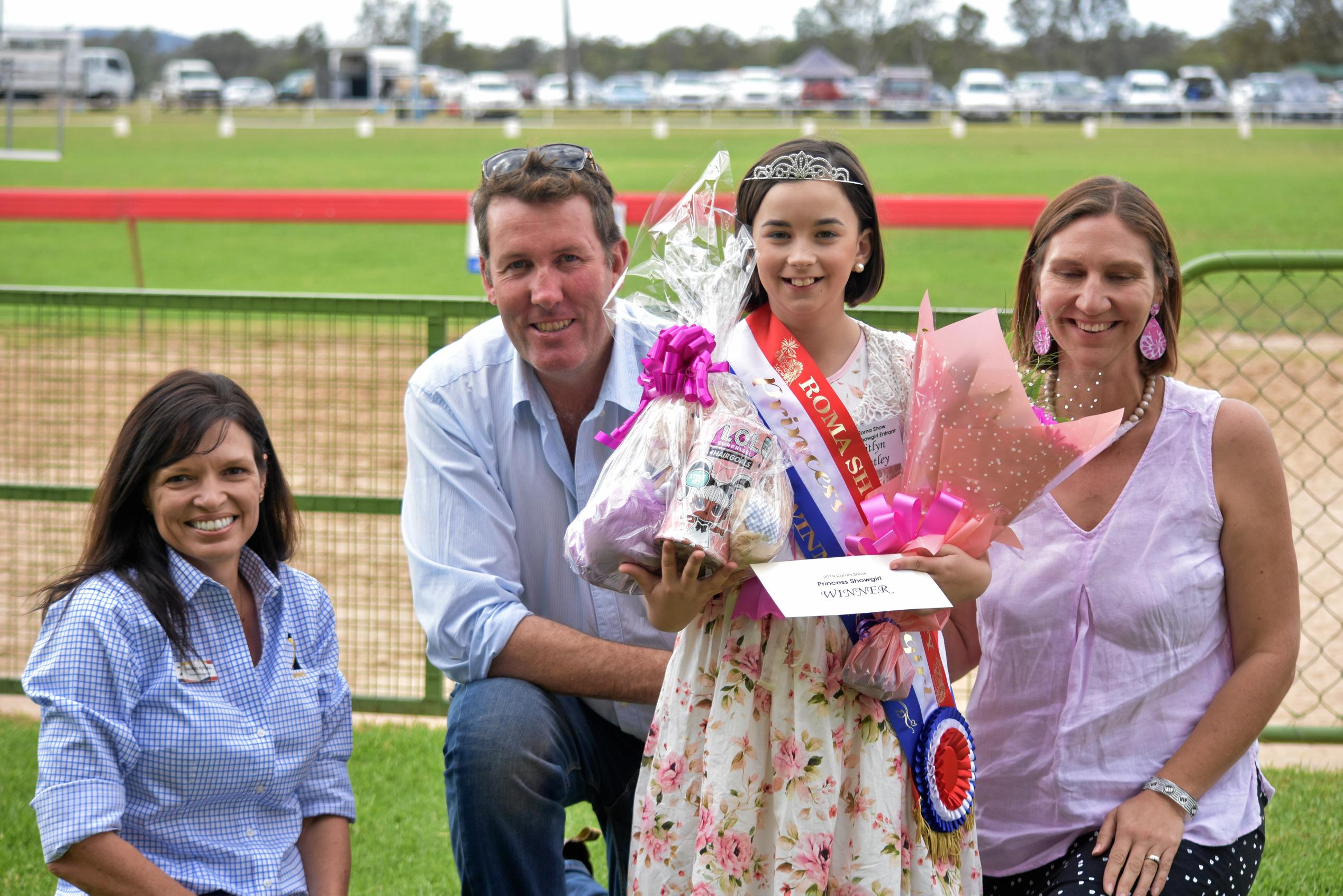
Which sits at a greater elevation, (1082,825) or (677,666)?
(677,666)

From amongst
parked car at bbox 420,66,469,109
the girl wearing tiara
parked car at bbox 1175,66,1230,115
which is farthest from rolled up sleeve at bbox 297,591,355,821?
parked car at bbox 420,66,469,109

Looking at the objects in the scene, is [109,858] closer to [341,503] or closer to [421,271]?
[341,503]

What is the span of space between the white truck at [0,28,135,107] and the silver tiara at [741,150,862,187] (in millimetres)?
17756

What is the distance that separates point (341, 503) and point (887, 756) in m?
2.63

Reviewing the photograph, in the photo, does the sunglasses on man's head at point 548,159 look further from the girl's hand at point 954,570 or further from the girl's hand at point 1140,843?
the girl's hand at point 1140,843

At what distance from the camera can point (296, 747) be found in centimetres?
247

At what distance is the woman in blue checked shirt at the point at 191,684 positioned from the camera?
86.9 inches

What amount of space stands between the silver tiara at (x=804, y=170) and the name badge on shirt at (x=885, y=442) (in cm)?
48

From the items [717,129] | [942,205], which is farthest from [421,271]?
[717,129]

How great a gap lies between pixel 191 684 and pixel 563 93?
6138 centimetres

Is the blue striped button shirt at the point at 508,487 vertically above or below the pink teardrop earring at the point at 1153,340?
below

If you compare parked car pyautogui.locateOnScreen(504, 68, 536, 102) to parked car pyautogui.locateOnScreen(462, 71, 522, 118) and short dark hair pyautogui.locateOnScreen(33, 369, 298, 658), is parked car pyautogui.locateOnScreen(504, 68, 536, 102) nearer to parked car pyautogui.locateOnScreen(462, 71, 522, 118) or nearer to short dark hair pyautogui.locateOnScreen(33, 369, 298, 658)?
parked car pyautogui.locateOnScreen(462, 71, 522, 118)

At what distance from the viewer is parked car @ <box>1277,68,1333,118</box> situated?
38.1 m

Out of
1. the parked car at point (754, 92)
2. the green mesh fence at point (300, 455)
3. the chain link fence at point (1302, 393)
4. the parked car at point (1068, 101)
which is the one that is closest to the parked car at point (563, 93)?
the parked car at point (754, 92)
